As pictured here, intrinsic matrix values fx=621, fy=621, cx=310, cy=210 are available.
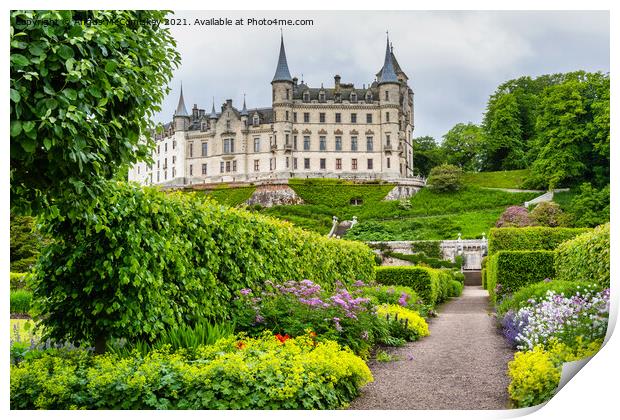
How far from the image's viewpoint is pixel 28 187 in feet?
12.9

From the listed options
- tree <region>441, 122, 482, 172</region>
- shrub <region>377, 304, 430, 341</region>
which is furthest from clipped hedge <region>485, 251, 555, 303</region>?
tree <region>441, 122, 482, 172</region>

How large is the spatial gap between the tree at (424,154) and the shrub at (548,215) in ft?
79.2

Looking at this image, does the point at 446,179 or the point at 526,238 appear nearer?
the point at 526,238

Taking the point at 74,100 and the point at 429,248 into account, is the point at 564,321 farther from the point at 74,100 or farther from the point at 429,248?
the point at 429,248

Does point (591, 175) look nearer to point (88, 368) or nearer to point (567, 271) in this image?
point (567, 271)

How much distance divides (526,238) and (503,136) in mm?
5927

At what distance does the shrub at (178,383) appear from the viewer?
4.45 meters

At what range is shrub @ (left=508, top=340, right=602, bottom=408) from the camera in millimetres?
4887

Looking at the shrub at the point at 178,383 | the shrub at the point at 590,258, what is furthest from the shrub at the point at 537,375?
the shrub at the point at 590,258

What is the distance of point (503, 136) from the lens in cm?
2095

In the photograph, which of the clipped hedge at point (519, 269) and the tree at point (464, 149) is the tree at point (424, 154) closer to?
the tree at point (464, 149)

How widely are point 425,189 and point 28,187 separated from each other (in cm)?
2852

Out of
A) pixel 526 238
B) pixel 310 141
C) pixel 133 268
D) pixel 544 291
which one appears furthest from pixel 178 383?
pixel 310 141
